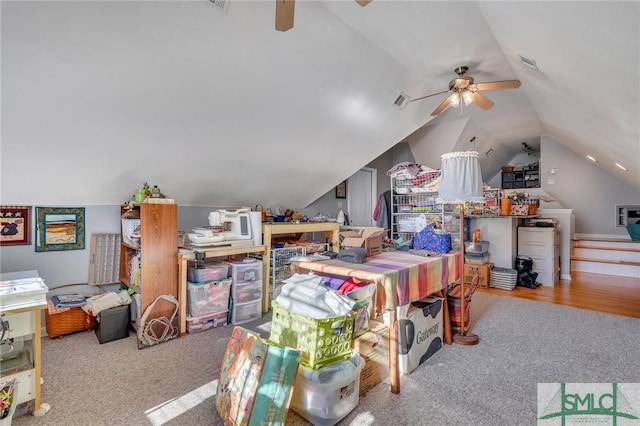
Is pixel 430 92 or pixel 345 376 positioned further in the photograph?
pixel 430 92

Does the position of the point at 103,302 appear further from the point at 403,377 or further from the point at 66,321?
the point at 403,377

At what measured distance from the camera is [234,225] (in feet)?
10.8

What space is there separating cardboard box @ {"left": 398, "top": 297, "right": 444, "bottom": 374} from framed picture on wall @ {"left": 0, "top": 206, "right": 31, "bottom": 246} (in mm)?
3232

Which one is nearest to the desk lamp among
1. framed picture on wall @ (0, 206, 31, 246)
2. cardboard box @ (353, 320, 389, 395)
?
cardboard box @ (353, 320, 389, 395)

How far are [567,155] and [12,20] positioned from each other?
9.16 meters

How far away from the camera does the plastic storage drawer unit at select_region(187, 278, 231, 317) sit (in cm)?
283

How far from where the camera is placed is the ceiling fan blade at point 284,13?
1.46 metres

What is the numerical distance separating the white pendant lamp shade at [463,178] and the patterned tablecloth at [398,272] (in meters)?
0.51

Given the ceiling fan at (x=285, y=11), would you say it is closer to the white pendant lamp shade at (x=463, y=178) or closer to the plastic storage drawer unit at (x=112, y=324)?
the white pendant lamp shade at (x=463, y=178)

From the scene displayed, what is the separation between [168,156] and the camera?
9.32ft

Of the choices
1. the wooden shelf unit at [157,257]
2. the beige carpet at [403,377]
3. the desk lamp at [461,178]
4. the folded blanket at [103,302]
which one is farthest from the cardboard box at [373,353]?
the folded blanket at [103,302]

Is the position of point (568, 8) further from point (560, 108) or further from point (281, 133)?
point (560, 108)

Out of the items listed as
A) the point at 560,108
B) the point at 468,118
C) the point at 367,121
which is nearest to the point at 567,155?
the point at 468,118

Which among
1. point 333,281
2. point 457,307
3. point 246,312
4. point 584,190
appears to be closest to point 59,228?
point 246,312
